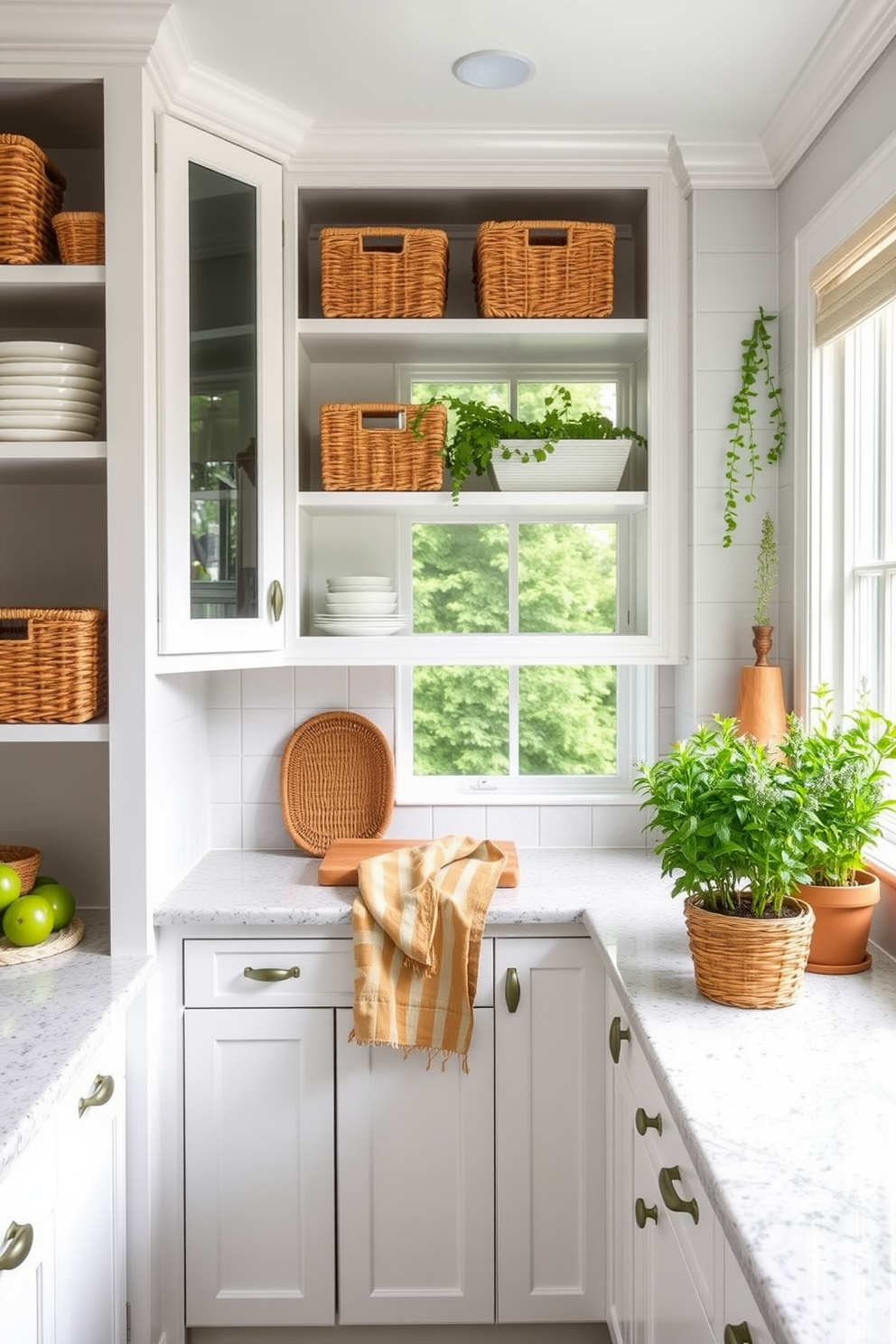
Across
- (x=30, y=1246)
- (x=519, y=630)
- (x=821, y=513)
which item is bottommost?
(x=30, y=1246)

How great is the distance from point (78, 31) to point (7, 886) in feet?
5.07

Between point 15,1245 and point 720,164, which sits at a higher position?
point 720,164

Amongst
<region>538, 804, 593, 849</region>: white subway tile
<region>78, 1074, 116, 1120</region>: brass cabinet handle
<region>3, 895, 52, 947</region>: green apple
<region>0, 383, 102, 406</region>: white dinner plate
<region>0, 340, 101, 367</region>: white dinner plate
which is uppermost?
<region>0, 340, 101, 367</region>: white dinner plate

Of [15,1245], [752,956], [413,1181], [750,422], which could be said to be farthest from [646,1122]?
[750,422]

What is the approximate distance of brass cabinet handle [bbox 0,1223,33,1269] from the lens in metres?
1.34

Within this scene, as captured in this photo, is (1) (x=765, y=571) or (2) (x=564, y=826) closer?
(1) (x=765, y=571)

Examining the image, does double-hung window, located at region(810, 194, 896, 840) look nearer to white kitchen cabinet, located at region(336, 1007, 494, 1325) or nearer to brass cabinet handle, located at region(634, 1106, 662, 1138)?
brass cabinet handle, located at region(634, 1106, 662, 1138)

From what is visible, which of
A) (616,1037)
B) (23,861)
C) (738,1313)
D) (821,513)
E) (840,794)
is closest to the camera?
(738,1313)

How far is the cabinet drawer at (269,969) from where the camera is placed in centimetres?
217

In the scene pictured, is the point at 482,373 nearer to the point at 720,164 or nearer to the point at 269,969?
the point at 720,164

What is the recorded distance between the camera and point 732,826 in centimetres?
161

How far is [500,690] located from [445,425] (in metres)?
0.73

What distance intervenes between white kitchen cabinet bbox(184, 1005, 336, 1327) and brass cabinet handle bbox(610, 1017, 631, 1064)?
574mm

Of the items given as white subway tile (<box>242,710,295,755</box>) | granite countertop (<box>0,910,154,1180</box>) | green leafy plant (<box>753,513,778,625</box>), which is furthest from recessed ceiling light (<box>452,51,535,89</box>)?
granite countertop (<box>0,910,154,1180</box>)
